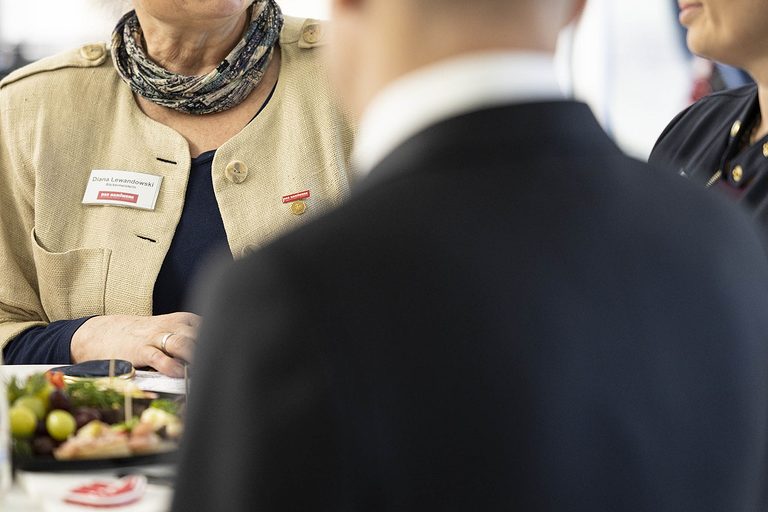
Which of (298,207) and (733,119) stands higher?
(733,119)

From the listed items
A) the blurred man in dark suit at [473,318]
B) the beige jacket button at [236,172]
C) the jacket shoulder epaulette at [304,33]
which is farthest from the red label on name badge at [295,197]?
the blurred man in dark suit at [473,318]

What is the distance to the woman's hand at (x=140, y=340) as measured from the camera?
1942mm

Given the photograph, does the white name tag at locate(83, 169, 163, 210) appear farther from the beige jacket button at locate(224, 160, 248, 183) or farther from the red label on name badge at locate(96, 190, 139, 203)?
the beige jacket button at locate(224, 160, 248, 183)

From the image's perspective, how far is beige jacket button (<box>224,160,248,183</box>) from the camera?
230 centimetres

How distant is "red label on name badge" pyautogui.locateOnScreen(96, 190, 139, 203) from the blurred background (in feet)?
10.8

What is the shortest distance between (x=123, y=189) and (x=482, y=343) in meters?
1.85

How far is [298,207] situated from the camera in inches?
90.9

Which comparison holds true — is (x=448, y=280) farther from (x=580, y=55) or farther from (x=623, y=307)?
(x=580, y=55)

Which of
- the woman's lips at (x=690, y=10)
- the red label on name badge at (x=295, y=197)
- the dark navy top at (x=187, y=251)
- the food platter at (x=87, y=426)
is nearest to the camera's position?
Answer: the food platter at (x=87, y=426)

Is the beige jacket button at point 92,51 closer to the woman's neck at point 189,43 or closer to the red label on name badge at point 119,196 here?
the woman's neck at point 189,43

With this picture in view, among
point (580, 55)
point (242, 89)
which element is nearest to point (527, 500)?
point (242, 89)

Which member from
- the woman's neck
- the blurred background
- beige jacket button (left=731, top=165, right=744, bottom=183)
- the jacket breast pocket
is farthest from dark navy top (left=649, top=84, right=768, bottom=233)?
the blurred background

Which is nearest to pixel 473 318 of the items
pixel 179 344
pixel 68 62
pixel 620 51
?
pixel 179 344

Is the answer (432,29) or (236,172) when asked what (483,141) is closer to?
(432,29)
